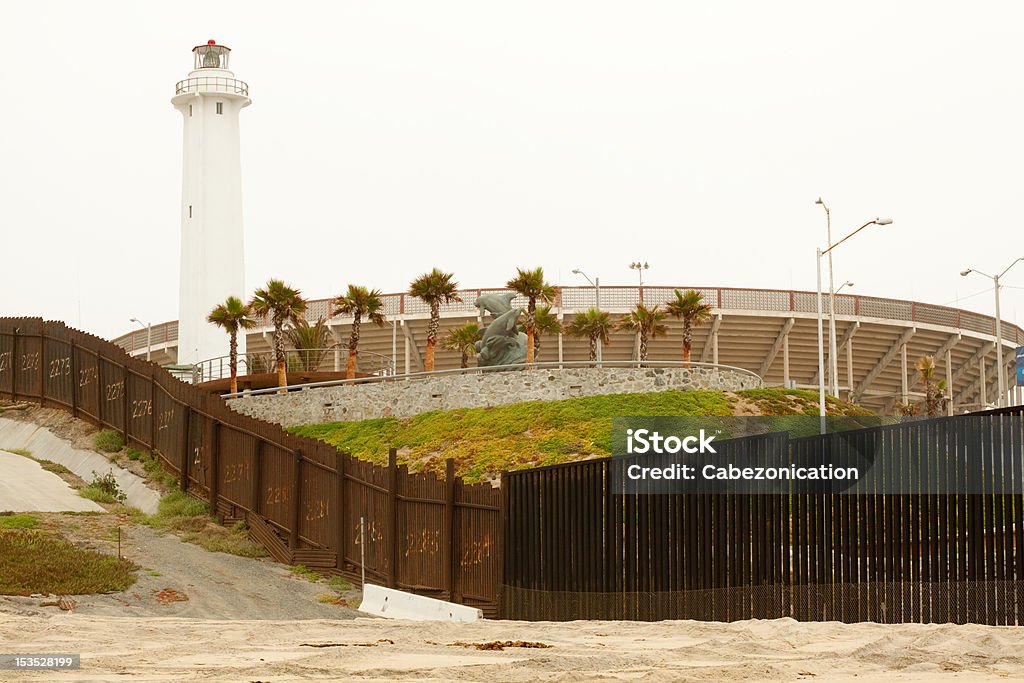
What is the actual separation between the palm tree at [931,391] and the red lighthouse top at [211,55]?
35.7 meters

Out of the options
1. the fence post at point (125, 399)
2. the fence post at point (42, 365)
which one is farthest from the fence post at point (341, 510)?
the fence post at point (42, 365)

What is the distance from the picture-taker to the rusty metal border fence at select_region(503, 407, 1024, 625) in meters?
12.6

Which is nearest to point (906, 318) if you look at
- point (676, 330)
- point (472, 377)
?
point (676, 330)

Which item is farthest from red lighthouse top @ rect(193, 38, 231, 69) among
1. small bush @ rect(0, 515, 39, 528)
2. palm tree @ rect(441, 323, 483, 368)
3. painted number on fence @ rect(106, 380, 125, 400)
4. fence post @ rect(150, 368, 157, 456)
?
small bush @ rect(0, 515, 39, 528)

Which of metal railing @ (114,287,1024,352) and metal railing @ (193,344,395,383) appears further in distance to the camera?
metal railing @ (114,287,1024,352)

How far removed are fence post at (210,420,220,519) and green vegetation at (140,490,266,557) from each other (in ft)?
0.81

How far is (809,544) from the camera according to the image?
1380 centimetres

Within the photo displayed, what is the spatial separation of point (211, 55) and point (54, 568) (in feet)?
152

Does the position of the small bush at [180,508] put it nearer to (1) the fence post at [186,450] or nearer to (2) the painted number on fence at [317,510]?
(1) the fence post at [186,450]

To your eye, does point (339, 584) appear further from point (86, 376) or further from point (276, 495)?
point (86, 376)

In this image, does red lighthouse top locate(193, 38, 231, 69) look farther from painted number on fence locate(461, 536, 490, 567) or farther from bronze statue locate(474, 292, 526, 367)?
painted number on fence locate(461, 536, 490, 567)

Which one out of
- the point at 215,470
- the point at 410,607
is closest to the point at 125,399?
the point at 215,470

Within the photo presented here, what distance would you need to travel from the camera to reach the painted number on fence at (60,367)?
1459 inches

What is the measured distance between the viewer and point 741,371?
4347cm
